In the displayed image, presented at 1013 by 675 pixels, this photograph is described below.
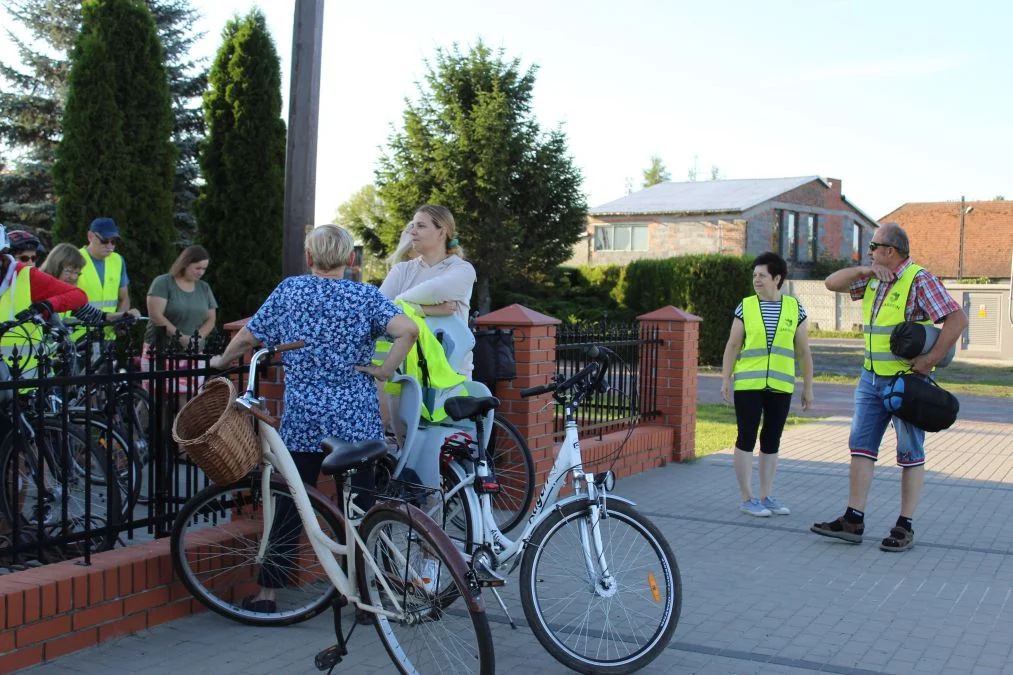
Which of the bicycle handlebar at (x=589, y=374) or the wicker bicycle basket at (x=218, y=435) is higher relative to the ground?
the bicycle handlebar at (x=589, y=374)

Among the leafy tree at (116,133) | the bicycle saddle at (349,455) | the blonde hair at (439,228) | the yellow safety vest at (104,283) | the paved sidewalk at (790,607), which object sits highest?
the leafy tree at (116,133)

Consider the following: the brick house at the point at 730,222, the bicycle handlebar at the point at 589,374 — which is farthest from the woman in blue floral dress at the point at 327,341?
the brick house at the point at 730,222

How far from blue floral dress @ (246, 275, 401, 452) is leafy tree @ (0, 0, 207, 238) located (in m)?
26.2

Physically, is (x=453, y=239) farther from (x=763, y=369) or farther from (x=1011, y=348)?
(x=1011, y=348)

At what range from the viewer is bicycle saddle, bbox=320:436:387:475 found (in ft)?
12.7

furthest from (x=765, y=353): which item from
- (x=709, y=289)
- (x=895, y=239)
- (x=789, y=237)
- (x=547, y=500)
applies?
(x=789, y=237)

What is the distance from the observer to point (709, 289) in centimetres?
2720

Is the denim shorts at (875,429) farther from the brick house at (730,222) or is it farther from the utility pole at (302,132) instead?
the brick house at (730,222)

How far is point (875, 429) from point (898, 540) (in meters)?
0.70

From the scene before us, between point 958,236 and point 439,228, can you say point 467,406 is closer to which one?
point 439,228

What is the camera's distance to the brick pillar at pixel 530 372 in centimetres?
759

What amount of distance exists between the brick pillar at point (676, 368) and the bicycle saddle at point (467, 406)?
543 centimetres

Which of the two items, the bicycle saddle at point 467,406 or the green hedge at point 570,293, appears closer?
the bicycle saddle at point 467,406

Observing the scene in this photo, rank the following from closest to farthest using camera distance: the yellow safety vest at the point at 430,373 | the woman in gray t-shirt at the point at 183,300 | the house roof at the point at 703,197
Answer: the yellow safety vest at the point at 430,373, the woman in gray t-shirt at the point at 183,300, the house roof at the point at 703,197
